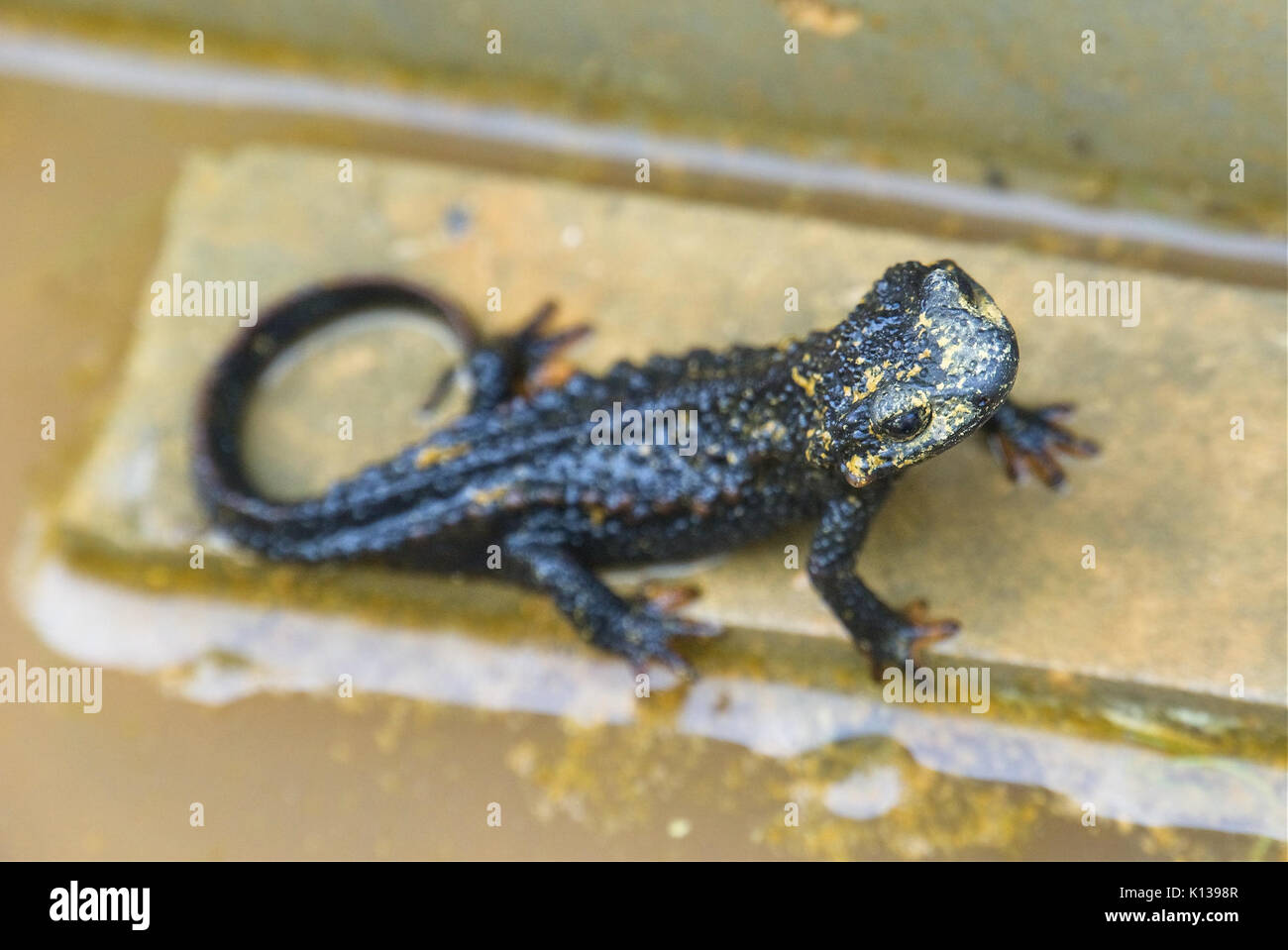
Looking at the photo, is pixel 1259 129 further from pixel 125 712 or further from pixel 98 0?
pixel 98 0

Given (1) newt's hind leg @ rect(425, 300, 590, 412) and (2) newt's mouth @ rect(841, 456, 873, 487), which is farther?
(1) newt's hind leg @ rect(425, 300, 590, 412)

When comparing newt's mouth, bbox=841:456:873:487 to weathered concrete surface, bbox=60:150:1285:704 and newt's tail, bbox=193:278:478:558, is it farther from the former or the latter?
newt's tail, bbox=193:278:478:558

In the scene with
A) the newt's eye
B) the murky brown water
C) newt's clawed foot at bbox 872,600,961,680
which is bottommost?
the murky brown water

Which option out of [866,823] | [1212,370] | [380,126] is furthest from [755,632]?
[380,126]

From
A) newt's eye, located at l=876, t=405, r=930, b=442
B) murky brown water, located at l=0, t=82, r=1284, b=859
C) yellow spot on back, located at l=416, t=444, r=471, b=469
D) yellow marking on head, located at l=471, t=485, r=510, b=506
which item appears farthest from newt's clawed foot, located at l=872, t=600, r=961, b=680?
yellow spot on back, located at l=416, t=444, r=471, b=469

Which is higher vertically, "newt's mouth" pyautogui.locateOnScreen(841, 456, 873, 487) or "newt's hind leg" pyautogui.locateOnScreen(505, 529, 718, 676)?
"newt's mouth" pyautogui.locateOnScreen(841, 456, 873, 487)

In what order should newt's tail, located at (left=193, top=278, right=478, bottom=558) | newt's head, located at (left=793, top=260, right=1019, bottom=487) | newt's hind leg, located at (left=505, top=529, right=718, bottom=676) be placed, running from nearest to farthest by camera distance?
newt's head, located at (left=793, top=260, right=1019, bottom=487), newt's hind leg, located at (left=505, top=529, right=718, bottom=676), newt's tail, located at (left=193, top=278, right=478, bottom=558)

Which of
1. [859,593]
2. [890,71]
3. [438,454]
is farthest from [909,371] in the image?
[890,71]
